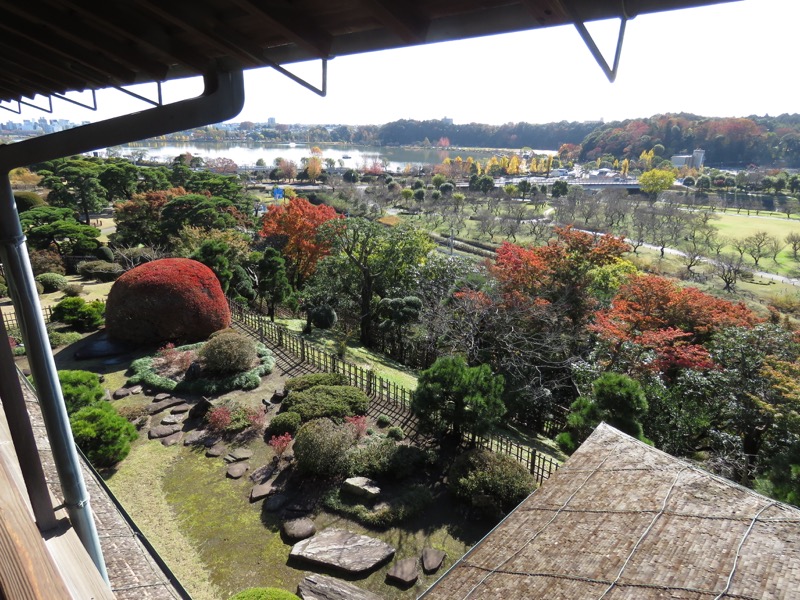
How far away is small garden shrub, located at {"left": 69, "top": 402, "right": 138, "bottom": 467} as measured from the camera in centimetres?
761

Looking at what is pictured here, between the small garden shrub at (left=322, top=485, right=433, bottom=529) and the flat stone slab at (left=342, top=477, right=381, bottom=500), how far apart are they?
0.46ft

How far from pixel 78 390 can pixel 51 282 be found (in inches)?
477

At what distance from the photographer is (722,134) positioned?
88.0 meters

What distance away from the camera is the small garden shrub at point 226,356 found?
11031 mm

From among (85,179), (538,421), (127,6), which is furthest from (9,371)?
(85,179)

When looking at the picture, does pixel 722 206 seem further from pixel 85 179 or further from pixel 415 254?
pixel 85 179

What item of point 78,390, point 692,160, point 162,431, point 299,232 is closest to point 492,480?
point 162,431

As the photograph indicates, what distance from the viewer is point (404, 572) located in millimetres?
6223

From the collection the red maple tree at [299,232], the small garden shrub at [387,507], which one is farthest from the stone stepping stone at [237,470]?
the red maple tree at [299,232]

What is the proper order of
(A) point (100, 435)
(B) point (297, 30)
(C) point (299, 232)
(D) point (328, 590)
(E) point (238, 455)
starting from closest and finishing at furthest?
(B) point (297, 30), (D) point (328, 590), (A) point (100, 435), (E) point (238, 455), (C) point (299, 232)

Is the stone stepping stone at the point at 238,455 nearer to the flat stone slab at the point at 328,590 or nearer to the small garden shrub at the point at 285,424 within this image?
the small garden shrub at the point at 285,424

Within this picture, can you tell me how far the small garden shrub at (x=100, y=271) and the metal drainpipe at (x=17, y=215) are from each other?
62.2 feet

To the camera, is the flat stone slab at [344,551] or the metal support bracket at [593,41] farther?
the flat stone slab at [344,551]

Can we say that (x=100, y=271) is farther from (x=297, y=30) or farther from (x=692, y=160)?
(x=692, y=160)
